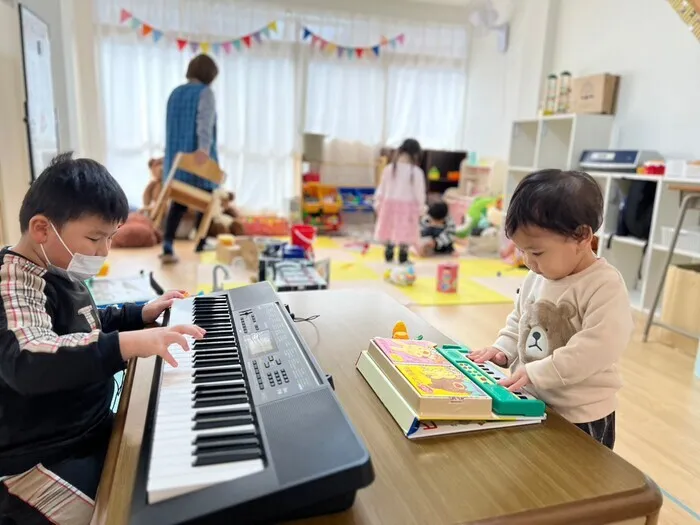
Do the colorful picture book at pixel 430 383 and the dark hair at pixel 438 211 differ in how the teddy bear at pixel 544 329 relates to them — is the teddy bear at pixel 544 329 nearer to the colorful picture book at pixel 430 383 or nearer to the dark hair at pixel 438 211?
the colorful picture book at pixel 430 383

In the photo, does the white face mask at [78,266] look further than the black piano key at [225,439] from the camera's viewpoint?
Yes

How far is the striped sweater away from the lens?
2.52 feet

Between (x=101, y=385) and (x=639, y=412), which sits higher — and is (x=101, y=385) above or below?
above

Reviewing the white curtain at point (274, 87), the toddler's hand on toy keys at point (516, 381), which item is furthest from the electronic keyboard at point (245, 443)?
the white curtain at point (274, 87)

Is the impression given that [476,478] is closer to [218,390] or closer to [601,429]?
[218,390]

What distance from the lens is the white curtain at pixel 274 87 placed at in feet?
18.4

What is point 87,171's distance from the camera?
2.96ft

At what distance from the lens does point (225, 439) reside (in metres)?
0.65

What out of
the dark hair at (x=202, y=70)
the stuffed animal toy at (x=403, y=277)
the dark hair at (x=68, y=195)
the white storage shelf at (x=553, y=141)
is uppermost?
the dark hair at (x=202, y=70)

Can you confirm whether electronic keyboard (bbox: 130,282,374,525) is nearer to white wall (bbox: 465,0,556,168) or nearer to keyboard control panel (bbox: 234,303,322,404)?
keyboard control panel (bbox: 234,303,322,404)

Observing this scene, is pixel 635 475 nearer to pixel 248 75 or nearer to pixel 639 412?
pixel 639 412

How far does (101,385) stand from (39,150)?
2919mm

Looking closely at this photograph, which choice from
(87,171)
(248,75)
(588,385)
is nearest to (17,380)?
(87,171)

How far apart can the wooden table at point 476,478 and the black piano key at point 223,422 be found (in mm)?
106
